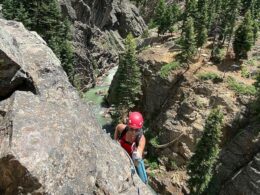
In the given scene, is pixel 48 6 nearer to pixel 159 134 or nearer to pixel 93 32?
pixel 159 134

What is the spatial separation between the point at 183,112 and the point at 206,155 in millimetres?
15234

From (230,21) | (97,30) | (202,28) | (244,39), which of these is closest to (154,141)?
(244,39)

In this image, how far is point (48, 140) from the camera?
12680 mm

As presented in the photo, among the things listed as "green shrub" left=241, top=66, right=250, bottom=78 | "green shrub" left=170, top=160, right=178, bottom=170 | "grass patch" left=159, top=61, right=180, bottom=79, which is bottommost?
"green shrub" left=170, top=160, right=178, bottom=170

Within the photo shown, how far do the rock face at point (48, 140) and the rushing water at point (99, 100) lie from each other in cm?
5684

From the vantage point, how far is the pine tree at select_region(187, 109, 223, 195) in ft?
168

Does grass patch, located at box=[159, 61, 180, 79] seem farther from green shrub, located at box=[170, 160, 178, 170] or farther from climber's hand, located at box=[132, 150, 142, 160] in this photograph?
climber's hand, located at box=[132, 150, 142, 160]

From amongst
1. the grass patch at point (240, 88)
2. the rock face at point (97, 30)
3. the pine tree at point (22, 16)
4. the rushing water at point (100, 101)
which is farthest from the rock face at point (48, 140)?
the rock face at point (97, 30)

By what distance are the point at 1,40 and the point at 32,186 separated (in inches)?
247

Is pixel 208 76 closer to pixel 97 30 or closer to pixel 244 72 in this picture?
pixel 244 72

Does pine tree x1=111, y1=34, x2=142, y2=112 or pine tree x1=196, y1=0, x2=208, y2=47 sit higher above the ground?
pine tree x1=196, y1=0, x2=208, y2=47

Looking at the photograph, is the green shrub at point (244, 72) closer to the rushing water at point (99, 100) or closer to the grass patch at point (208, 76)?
the grass patch at point (208, 76)

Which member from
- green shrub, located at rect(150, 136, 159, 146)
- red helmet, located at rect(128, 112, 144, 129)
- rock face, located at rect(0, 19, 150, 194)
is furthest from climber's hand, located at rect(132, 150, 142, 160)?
green shrub, located at rect(150, 136, 159, 146)

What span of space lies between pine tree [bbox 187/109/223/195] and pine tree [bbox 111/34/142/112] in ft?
66.9
